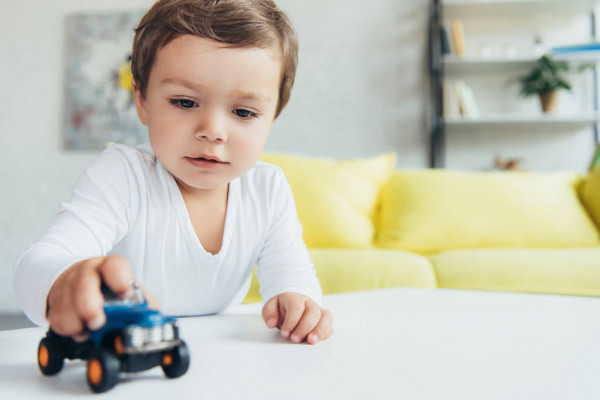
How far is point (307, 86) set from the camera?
3.21 m

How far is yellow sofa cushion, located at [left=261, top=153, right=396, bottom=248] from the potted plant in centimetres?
120

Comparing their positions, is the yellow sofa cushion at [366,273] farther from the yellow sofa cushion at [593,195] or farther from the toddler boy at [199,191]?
the yellow sofa cushion at [593,195]

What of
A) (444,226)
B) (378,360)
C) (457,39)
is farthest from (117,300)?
(457,39)

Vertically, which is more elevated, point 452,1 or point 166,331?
point 452,1

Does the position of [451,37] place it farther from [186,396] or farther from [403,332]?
[186,396]

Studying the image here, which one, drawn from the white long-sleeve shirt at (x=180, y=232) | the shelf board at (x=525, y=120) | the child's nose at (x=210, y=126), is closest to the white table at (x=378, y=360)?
the white long-sleeve shirt at (x=180, y=232)

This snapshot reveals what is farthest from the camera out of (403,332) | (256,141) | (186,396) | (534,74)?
(534,74)

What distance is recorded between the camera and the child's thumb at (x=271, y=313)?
607 mm

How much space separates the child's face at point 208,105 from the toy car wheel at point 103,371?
1.04ft

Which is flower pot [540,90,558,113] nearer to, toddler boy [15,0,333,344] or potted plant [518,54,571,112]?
potted plant [518,54,571,112]

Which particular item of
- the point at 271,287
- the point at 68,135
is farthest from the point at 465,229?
the point at 68,135

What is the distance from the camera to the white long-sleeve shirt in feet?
2.20

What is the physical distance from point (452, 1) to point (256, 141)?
8.52 ft

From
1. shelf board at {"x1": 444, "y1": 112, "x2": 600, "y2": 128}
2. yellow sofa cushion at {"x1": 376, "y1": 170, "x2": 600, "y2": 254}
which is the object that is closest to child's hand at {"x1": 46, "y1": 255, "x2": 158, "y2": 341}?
yellow sofa cushion at {"x1": 376, "y1": 170, "x2": 600, "y2": 254}
